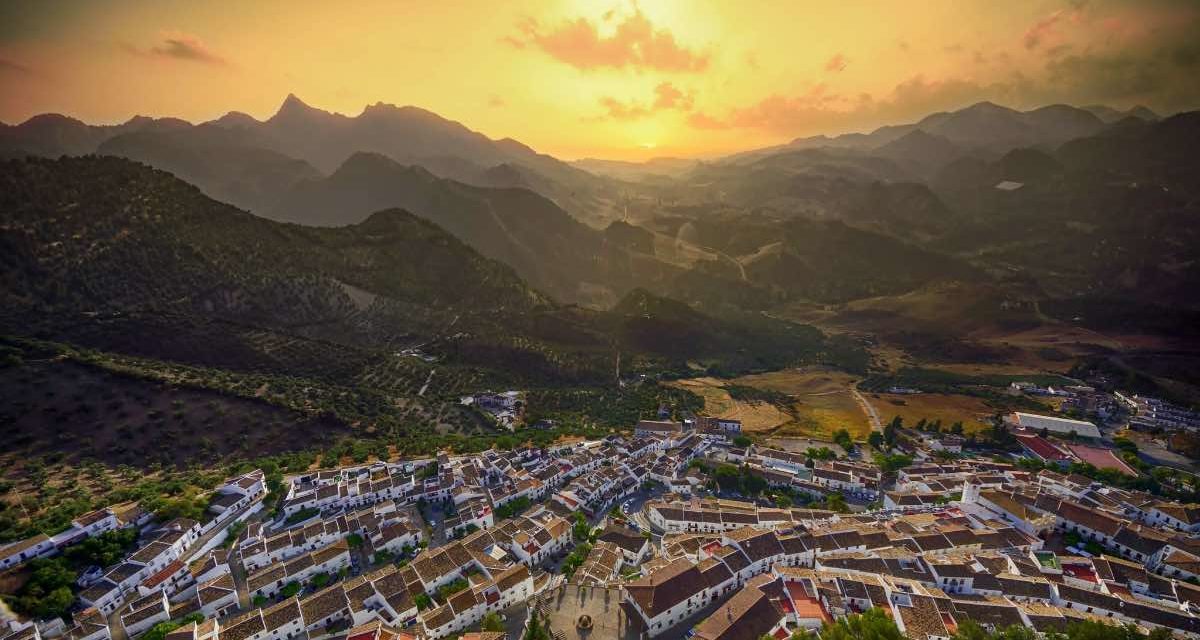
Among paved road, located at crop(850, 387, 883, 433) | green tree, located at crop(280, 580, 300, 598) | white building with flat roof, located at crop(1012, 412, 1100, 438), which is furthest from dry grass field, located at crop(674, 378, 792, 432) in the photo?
green tree, located at crop(280, 580, 300, 598)

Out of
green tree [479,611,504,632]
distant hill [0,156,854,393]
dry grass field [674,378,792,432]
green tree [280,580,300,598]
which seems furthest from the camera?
dry grass field [674,378,792,432]

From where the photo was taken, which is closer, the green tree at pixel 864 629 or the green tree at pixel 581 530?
the green tree at pixel 864 629

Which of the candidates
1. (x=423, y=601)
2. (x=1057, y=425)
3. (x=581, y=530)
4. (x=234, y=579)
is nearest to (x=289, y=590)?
(x=234, y=579)

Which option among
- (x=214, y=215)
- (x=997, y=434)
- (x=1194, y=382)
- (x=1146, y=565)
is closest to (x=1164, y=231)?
(x=1194, y=382)

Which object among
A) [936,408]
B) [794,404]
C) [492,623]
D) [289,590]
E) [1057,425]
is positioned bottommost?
[936,408]

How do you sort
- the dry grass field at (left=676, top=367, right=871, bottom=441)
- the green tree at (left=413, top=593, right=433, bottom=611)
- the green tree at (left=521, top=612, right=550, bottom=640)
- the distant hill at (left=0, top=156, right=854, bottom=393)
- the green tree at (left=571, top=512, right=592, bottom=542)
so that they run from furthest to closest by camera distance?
the dry grass field at (left=676, top=367, right=871, bottom=441), the distant hill at (left=0, top=156, right=854, bottom=393), the green tree at (left=571, top=512, right=592, bottom=542), the green tree at (left=413, top=593, right=433, bottom=611), the green tree at (left=521, top=612, right=550, bottom=640)

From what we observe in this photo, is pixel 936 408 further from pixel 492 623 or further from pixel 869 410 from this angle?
pixel 492 623

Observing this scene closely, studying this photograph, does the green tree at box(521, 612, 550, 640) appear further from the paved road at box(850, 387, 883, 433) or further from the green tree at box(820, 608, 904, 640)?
the paved road at box(850, 387, 883, 433)

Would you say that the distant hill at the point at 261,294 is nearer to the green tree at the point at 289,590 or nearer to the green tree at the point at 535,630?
the green tree at the point at 289,590

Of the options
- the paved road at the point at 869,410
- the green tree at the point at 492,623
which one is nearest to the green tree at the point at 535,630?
the green tree at the point at 492,623

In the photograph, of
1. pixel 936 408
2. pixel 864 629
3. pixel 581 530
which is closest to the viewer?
pixel 864 629

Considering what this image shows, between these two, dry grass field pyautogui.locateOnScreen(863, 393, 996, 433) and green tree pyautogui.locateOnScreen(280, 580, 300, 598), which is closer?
green tree pyautogui.locateOnScreen(280, 580, 300, 598)
